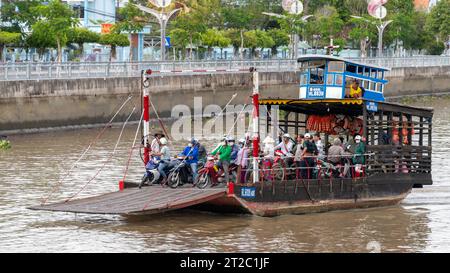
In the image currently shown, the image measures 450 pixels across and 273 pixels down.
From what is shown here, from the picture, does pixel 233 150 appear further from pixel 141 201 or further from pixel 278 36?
pixel 278 36

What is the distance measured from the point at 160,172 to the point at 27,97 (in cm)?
2043

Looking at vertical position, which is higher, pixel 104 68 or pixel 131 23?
pixel 131 23

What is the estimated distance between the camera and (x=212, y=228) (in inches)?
971

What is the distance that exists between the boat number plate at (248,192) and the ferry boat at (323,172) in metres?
0.02

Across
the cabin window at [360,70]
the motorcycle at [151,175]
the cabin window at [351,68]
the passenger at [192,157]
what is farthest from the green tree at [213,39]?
the passenger at [192,157]

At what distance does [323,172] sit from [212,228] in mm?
3879

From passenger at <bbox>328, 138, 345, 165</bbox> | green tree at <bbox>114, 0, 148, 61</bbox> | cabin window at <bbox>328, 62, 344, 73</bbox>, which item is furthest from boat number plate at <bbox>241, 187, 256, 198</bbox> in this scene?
green tree at <bbox>114, 0, 148, 61</bbox>

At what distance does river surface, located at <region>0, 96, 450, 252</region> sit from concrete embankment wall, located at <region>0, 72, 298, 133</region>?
13.0m

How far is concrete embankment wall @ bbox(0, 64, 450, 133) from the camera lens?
4541 centimetres

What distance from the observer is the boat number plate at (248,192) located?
25.0 meters

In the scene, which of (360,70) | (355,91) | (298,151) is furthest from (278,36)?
(298,151)

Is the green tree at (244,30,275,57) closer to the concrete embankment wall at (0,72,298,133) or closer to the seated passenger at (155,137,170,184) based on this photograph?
the concrete embankment wall at (0,72,298,133)

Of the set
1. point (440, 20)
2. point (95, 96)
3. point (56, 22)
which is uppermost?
point (440, 20)

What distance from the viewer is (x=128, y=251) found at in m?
22.1
